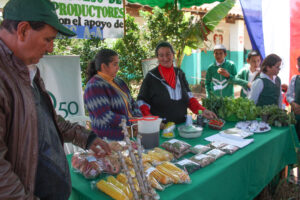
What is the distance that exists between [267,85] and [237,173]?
2062 millimetres

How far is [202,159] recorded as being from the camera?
5.81 feet

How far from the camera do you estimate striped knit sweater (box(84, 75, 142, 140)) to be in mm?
2455

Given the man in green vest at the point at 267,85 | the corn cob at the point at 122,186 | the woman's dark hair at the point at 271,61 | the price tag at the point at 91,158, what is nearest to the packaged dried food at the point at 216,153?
the corn cob at the point at 122,186

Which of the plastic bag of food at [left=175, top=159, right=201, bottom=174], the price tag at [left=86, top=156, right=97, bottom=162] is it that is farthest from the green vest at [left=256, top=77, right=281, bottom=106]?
the price tag at [left=86, top=156, right=97, bottom=162]

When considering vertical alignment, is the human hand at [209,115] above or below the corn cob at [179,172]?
above

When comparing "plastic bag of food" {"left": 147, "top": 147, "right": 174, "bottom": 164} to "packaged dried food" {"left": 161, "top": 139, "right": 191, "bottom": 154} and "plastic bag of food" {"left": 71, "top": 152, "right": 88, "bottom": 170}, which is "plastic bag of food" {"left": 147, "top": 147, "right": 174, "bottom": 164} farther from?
"plastic bag of food" {"left": 71, "top": 152, "right": 88, "bottom": 170}

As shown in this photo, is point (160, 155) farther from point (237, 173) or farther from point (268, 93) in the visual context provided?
A: point (268, 93)

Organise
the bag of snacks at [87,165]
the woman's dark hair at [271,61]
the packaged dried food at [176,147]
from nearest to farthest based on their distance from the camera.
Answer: the bag of snacks at [87,165] < the packaged dried food at [176,147] < the woman's dark hair at [271,61]

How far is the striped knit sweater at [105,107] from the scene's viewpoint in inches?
96.7

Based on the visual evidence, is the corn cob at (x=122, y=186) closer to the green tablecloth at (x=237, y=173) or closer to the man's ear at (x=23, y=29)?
the green tablecloth at (x=237, y=173)

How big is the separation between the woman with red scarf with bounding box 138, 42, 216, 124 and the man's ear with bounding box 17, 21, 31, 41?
2108 mm

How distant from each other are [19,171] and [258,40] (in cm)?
460

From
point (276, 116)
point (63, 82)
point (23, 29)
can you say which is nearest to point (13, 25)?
point (23, 29)

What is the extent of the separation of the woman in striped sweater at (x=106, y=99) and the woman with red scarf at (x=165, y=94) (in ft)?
1.51
